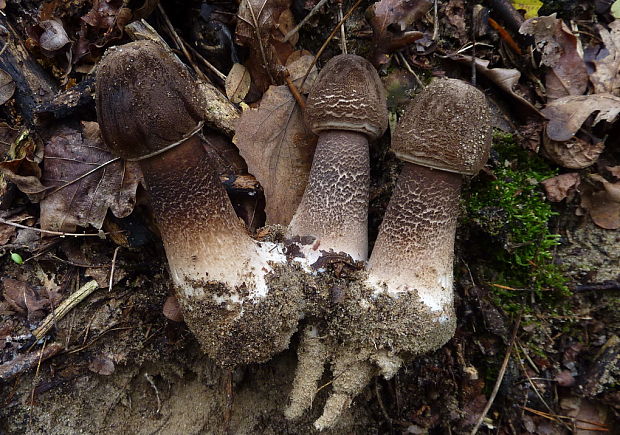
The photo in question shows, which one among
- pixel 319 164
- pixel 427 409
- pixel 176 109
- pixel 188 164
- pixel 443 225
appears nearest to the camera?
pixel 176 109

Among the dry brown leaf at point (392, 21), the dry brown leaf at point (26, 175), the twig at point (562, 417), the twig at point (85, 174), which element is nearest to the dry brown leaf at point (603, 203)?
the twig at point (562, 417)

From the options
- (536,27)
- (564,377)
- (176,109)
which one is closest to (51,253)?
(176,109)

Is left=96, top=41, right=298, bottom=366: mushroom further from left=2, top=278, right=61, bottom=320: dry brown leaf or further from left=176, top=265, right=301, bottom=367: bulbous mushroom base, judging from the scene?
left=2, top=278, right=61, bottom=320: dry brown leaf

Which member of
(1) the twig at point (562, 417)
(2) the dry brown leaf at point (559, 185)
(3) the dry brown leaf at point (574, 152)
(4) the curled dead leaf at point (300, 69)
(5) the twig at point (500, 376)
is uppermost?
(4) the curled dead leaf at point (300, 69)

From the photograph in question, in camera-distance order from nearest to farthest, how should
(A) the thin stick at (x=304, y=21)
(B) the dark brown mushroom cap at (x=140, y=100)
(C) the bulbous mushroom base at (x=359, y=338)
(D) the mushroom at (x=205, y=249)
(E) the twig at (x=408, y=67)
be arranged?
(B) the dark brown mushroom cap at (x=140, y=100) → (D) the mushroom at (x=205, y=249) → (C) the bulbous mushroom base at (x=359, y=338) → (A) the thin stick at (x=304, y=21) → (E) the twig at (x=408, y=67)

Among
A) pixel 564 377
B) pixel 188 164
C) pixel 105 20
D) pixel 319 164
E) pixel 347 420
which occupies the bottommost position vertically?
pixel 347 420

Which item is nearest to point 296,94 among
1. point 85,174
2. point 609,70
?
point 85,174

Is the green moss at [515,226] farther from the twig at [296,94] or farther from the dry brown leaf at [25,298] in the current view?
the dry brown leaf at [25,298]

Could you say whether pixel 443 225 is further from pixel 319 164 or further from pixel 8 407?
pixel 8 407
